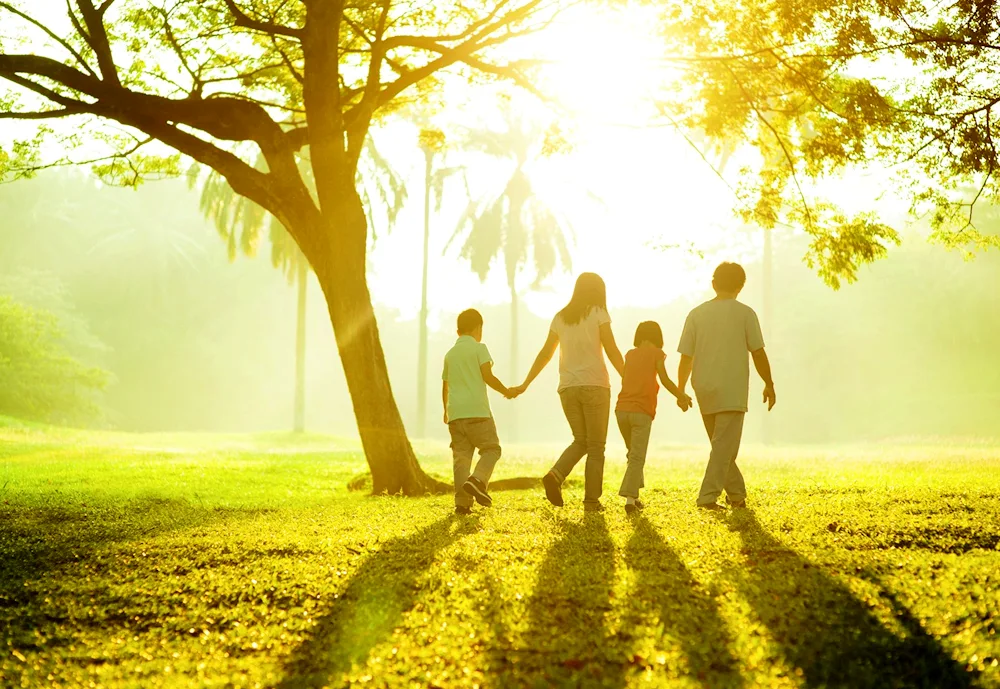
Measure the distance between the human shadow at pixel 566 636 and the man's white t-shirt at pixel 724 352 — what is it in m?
2.39

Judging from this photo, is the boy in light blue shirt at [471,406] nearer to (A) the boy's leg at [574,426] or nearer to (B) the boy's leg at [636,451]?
(A) the boy's leg at [574,426]

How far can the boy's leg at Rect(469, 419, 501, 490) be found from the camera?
9.12 m

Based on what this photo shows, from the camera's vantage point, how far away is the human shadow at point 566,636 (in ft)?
15.5

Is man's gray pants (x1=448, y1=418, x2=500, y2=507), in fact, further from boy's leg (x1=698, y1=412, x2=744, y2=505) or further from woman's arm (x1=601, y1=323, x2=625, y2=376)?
boy's leg (x1=698, y1=412, x2=744, y2=505)

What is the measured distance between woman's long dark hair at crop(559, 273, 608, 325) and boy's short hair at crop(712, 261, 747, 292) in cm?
105

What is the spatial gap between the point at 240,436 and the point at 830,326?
112 ft

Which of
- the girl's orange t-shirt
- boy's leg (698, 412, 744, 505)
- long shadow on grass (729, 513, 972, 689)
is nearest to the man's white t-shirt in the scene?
boy's leg (698, 412, 744, 505)

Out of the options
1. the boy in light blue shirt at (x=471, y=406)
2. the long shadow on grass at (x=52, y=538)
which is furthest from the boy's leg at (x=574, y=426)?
the long shadow on grass at (x=52, y=538)

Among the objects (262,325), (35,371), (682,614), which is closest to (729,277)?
(682,614)

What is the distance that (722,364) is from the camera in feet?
28.1

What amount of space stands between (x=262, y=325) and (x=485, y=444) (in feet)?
192

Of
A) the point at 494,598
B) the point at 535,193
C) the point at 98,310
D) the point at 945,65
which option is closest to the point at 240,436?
the point at 535,193

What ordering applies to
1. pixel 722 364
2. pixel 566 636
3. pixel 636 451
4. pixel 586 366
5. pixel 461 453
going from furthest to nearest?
pixel 461 453, pixel 636 451, pixel 586 366, pixel 722 364, pixel 566 636

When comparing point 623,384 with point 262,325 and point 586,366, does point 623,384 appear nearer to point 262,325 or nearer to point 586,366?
point 586,366
